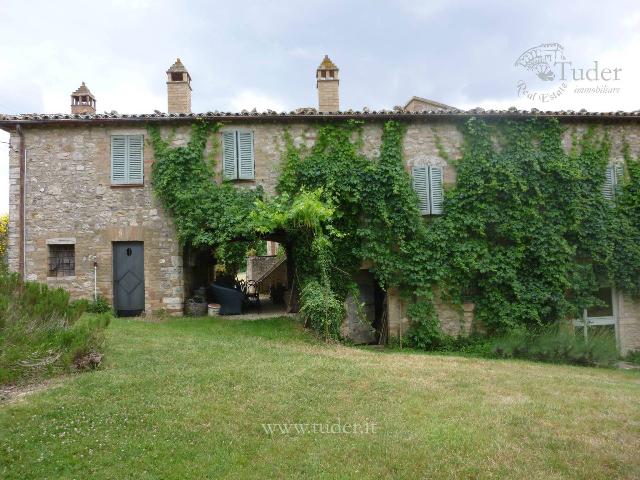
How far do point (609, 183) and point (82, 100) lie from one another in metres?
14.6

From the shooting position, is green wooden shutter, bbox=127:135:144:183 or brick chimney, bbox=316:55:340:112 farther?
brick chimney, bbox=316:55:340:112

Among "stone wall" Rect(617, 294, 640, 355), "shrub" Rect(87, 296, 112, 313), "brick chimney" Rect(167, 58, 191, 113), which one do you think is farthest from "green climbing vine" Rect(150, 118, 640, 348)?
"shrub" Rect(87, 296, 112, 313)

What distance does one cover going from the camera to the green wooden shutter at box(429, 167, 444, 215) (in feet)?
37.5

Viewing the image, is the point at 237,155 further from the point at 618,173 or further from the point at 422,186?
the point at 618,173

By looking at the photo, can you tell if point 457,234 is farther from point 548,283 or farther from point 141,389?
point 141,389

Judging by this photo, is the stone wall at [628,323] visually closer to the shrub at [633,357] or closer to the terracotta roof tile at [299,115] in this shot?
the shrub at [633,357]

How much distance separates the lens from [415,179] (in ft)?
37.7

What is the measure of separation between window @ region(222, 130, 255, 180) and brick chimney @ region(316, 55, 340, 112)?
7.98 feet

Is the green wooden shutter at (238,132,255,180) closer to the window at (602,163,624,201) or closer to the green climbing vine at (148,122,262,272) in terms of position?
the green climbing vine at (148,122,262,272)

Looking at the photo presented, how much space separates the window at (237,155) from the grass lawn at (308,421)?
5.06m

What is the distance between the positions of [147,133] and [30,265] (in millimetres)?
4277

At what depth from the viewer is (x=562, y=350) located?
10109 mm

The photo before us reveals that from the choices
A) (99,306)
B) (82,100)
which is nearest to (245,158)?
(99,306)

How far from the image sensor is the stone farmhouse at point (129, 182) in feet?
36.1
